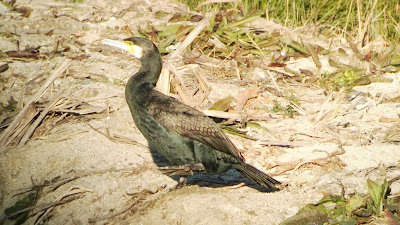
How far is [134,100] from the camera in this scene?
5.29 m

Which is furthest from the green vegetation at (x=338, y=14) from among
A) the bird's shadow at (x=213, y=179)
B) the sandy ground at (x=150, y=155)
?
the bird's shadow at (x=213, y=179)

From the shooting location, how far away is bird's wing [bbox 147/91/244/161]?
516cm

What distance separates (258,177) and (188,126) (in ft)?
2.04

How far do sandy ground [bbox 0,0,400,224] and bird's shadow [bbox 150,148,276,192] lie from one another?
0.6 inches

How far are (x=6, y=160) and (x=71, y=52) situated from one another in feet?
7.35

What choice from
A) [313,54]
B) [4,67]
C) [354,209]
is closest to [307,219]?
[354,209]

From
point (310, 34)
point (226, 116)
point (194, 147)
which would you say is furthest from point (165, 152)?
point (310, 34)

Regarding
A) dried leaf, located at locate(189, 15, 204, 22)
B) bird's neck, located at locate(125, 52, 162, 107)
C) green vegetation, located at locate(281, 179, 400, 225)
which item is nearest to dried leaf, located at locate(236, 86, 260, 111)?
bird's neck, located at locate(125, 52, 162, 107)

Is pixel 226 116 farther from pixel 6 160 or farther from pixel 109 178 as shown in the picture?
pixel 6 160

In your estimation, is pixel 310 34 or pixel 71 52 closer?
pixel 71 52

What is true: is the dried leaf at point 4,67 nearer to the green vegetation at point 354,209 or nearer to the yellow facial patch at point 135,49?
the yellow facial patch at point 135,49

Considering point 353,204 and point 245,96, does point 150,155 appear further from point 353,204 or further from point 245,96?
point 353,204

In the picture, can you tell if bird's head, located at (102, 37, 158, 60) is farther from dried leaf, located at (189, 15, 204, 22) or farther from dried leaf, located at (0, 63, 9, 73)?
dried leaf, located at (189, 15, 204, 22)

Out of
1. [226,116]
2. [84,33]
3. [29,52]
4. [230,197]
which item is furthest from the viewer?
[84,33]
